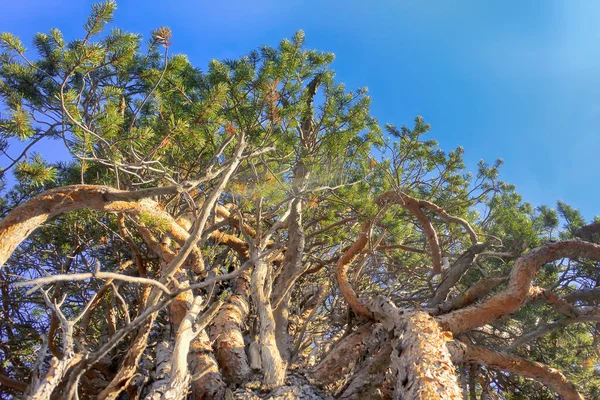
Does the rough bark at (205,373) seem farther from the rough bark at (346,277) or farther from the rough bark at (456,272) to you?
the rough bark at (456,272)

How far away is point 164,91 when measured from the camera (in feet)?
11.2

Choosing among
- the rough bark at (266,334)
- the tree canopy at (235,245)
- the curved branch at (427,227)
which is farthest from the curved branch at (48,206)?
the curved branch at (427,227)

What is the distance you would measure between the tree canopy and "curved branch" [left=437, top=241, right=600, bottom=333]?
14 millimetres

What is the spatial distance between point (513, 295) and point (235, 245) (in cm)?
314

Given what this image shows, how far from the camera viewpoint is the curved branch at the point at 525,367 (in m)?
3.26

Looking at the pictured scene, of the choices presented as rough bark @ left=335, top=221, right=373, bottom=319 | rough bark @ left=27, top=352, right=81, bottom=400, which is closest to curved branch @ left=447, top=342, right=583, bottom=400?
rough bark @ left=335, top=221, right=373, bottom=319

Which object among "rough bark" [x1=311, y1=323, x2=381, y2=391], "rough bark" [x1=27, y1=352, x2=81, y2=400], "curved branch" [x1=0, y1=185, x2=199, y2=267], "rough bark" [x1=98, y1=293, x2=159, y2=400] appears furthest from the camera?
"rough bark" [x1=311, y1=323, x2=381, y2=391]

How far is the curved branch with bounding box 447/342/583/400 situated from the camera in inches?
128

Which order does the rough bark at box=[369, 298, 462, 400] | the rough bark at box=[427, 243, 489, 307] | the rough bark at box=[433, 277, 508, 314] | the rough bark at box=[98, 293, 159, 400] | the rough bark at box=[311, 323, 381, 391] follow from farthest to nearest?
the rough bark at box=[427, 243, 489, 307] → the rough bark at box=[433, 277, 508, 314] → the rough bark at box=[311, 323, 381, 391] → the rough bark at box=[98, 293, 159, 400] → the rough bark at box=[369, 298, 462, 400]

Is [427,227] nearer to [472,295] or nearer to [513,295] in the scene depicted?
[472,295]

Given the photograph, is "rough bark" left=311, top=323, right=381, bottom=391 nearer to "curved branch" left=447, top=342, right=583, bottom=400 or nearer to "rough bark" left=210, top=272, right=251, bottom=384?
"rough bark" left=210, top=272, right=251, bottom=384

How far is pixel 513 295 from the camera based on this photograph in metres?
3.13

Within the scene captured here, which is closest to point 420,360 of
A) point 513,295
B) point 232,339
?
Result: point 513,295

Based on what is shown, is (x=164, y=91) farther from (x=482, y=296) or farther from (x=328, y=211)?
(x=482, y=296)
